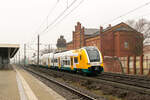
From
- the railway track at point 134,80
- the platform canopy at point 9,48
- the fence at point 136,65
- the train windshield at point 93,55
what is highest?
the platform canopy at point 9,48

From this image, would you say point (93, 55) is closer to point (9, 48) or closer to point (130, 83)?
point (130, 83)

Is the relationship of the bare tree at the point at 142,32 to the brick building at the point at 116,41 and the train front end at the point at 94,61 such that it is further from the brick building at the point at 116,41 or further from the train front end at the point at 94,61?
the train front end at the point at 94,61

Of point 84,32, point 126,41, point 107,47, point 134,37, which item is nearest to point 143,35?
point 134,37

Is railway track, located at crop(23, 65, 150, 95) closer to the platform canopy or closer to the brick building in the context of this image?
the platform canopy

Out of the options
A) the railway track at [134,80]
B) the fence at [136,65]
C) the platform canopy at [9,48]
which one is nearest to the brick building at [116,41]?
the fence at [136,65]

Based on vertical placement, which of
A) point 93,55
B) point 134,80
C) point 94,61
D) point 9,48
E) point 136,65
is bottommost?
point 134,80

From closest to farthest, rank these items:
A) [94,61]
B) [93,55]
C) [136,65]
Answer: [94,61] → [93,55] → [136,65]

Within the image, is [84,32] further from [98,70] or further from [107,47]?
[98,70]

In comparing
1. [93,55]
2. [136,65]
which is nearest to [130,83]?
[93,55]

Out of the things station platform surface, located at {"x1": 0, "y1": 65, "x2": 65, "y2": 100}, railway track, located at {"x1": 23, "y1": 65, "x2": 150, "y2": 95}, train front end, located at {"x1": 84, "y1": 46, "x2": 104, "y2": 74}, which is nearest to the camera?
station platform surface, located at {"x1": 0, "y1": 65, "x2": 65, "y2": 100}

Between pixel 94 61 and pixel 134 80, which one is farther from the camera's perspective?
pixel 94 61

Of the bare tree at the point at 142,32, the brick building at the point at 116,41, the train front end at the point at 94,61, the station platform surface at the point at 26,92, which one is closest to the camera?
the station platform surface at the point at 26,92

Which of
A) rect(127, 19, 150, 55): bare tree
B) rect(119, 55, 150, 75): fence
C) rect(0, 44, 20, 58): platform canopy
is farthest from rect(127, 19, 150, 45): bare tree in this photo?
rect(0, 44, 20, 58): platform canopy

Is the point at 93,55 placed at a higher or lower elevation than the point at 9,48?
lower
